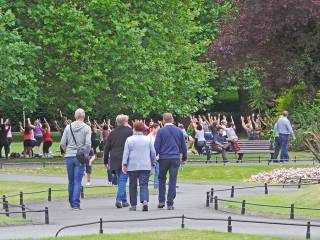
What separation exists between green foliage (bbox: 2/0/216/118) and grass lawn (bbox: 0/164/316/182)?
23.6ft

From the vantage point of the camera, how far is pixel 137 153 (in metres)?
23.0

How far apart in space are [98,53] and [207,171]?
32.6 ft

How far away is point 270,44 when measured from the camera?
46438mm

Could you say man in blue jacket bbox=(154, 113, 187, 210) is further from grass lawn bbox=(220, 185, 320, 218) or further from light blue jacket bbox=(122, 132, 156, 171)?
grass lawn bbox=(220, 185, 320, 218)

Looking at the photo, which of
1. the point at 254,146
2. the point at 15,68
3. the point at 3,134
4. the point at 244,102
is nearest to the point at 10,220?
the point at 15,68

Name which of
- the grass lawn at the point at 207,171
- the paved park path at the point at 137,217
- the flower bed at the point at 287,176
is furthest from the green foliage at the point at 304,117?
the paved park path at the point at 137,217

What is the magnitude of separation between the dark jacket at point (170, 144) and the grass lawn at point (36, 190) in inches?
155

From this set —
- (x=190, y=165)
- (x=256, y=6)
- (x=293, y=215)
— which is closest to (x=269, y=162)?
(x=190, y=165)

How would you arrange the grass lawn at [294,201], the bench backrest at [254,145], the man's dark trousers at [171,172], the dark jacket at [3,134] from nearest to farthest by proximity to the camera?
1. the grass lawn at [294,201]
2. the man's dark trousers at [171,172]
3. the bench backrest at [254,145]
4. the dark jacket at [3,134]

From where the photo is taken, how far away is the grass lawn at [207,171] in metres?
35.9

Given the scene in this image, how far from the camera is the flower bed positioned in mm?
31141

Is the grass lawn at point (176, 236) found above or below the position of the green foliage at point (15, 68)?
below

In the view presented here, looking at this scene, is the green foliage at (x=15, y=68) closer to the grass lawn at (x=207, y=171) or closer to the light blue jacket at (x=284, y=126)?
the grass lawn at (x=207, y=171)

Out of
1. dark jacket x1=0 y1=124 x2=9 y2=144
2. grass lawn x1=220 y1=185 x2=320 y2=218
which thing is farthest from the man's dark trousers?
dark jacket x1=0 y1=124 x2=9 y2=144
